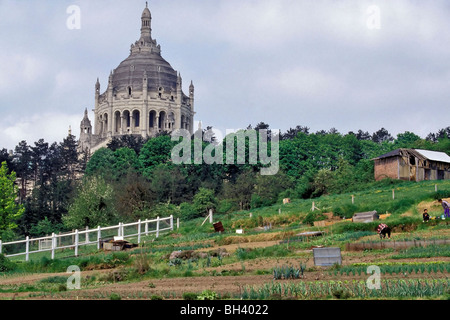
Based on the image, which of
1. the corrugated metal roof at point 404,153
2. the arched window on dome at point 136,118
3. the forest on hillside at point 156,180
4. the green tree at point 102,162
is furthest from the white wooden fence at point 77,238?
the arched window on dome at point 136,118

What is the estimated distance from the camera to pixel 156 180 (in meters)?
75.0

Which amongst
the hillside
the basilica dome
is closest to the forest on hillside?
the hillside

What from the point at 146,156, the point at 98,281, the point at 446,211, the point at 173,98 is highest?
the point at 173,98

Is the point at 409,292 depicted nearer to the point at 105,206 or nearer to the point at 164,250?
the point at 164,250

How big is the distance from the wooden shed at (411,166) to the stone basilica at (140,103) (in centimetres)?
6923

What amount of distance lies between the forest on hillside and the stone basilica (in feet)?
64.0

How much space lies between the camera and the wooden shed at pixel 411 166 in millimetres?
62719

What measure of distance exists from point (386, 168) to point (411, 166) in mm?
2409

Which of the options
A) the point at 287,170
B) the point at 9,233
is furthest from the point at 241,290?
the point at 287,170

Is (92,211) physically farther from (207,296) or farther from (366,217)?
(207,296)

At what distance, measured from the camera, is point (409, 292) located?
1689 cm

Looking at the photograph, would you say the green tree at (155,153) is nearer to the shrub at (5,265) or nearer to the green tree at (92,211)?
the green tree at (92,211)

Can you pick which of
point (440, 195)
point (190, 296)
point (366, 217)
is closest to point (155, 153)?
point (440, 195)

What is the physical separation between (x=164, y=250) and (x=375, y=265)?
539 inches
